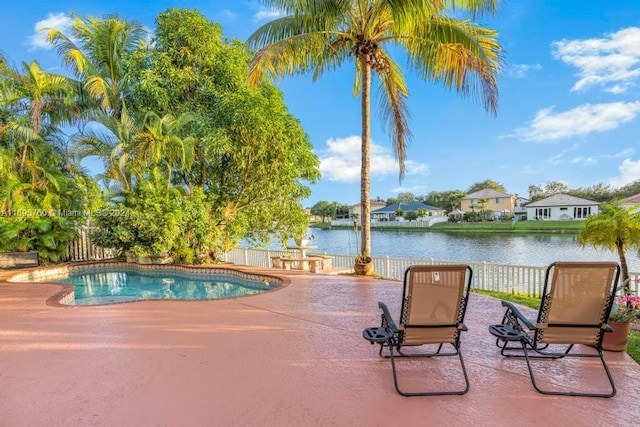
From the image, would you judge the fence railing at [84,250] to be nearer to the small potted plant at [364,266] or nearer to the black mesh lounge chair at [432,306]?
the small potted plant at [364,266]

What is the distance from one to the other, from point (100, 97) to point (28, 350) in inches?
432

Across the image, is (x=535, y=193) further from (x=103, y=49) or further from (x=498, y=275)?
(x=103, y=49)

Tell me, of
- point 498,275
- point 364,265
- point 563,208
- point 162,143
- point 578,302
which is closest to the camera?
point 578,302

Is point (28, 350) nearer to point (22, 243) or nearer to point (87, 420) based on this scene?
point (87, 420)

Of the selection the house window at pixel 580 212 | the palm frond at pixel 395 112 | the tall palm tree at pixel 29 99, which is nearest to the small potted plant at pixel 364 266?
the palm frond at pixel 395 112

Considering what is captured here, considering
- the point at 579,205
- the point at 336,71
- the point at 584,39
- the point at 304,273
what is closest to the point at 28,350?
the point at 304,273

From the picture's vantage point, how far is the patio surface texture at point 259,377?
2.37 meters

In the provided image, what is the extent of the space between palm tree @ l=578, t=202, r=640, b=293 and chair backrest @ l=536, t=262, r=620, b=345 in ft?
12.2

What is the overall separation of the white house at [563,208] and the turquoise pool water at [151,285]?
35378 mm

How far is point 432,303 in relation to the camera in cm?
285

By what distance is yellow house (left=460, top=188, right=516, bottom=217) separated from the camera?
43.8 m

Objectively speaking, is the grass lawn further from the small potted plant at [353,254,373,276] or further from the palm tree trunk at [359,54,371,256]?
the palm tree trunk at [359,54,371,256]

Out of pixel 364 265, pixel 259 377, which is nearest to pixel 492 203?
pixel 364 265

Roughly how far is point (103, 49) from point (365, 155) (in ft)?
37.3
